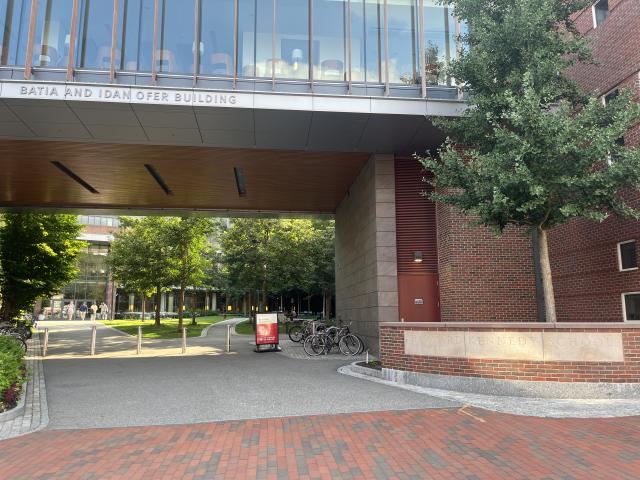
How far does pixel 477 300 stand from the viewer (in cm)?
1437

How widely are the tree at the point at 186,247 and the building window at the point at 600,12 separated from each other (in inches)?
860

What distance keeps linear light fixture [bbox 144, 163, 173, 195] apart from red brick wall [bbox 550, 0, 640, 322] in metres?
13.7

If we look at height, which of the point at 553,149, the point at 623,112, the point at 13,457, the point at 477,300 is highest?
the point at 623,112

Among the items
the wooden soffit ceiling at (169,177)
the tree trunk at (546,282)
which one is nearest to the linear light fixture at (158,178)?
the wooden soffit ceiling at (169,177)

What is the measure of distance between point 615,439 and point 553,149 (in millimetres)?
5310

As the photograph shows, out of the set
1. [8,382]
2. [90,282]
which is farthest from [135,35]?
[90,282]

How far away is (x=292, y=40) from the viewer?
47.1ft

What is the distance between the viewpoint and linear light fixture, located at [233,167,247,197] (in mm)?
17906

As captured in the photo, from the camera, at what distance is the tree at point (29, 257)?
26375 mm

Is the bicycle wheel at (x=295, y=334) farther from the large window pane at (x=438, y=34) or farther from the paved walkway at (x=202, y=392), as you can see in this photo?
the large window pane at (x=438, y=34)

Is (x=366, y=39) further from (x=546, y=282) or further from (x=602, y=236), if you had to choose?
(x=546, y=282)

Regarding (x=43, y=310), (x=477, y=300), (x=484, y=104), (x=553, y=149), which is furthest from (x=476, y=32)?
(x=43, y=310)

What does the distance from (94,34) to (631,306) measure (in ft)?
52.1

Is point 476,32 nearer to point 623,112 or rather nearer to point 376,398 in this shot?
point 623,112
